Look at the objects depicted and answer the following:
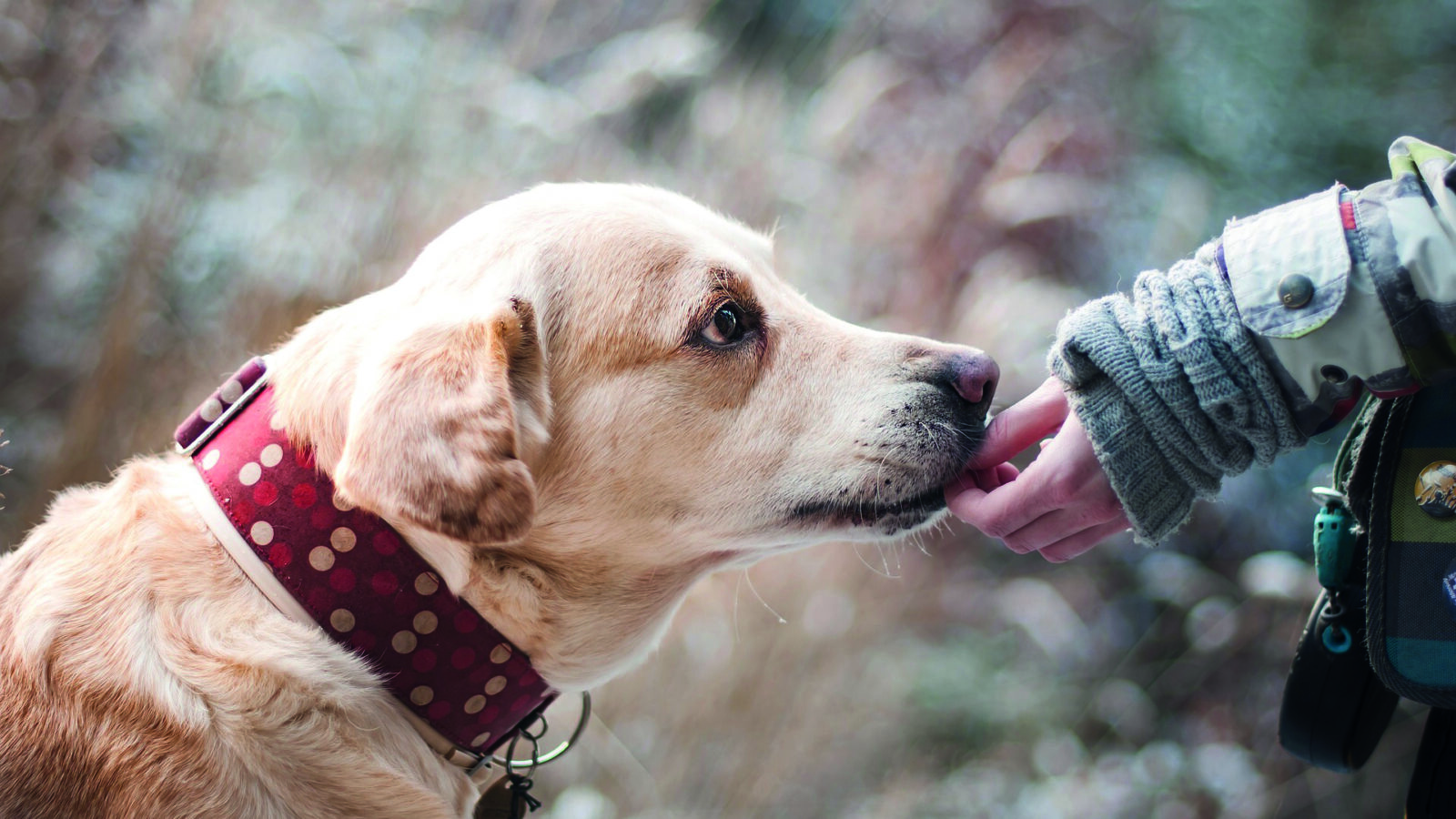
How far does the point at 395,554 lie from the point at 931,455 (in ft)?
3.35

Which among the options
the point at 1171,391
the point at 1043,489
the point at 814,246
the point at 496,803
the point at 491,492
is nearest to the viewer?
the point at 491,492

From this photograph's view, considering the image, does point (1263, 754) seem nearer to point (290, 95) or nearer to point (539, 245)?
point (539, 245)

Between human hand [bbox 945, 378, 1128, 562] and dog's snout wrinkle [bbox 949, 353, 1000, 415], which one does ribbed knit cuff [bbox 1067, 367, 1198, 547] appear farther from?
dog's snout wrinkle [bbox 949, 353, 1000, 415]

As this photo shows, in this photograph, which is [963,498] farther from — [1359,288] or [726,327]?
[1359,288]

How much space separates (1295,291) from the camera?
4.72ft

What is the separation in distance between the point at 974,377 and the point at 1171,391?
17.7 inches

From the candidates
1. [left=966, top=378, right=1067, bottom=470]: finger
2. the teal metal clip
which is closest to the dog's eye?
[left=966, top=378, right=1067, bottom=470]: finger

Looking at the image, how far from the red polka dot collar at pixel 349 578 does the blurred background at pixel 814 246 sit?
153 cm

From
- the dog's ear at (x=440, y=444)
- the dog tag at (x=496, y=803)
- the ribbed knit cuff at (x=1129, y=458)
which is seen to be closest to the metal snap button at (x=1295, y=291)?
the ribbed knit cuff at (x=1129, y=458)

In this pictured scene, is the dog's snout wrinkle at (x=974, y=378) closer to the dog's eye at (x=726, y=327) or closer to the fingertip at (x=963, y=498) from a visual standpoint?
the fingertip at (x=963, y=498)

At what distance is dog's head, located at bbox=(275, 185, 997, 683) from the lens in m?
1.72

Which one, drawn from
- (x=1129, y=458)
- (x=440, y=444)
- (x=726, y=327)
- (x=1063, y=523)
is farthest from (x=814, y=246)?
(x=440, y=444)

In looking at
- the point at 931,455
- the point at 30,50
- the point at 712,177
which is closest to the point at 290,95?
the point at 30,50

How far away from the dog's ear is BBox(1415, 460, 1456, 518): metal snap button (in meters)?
1.42
